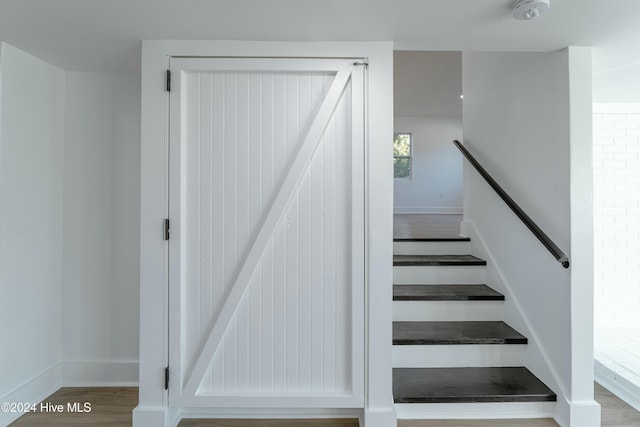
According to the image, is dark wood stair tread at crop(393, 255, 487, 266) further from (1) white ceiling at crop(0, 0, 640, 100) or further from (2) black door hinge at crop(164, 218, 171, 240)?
(2) black door hinge at crop(164, 218, 171, 240)

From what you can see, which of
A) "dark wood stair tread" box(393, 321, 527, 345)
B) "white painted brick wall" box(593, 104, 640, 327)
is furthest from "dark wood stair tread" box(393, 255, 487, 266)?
"white painted brick wall" box(593, 104, 640, 327)

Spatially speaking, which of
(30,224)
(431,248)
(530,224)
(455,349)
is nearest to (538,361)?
(455,349)

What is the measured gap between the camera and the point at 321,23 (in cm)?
172

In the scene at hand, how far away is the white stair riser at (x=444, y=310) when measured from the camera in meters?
2.49

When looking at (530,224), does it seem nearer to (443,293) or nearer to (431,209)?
(443,293)

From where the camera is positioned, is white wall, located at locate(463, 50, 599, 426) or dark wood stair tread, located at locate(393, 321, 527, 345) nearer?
white wall, located at locate(463, 50, 599, 426)

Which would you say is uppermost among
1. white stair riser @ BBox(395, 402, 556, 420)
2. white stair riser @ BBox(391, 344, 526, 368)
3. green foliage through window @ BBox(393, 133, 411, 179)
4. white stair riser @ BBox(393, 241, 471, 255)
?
green foliage through window @ BBox(393, 133, 411, 179)

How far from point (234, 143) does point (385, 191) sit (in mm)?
874

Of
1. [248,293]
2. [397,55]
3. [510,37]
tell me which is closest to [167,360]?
[248,293]

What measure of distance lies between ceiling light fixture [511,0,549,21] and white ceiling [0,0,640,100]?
7 centimetres

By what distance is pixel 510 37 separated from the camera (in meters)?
Result: 1.85

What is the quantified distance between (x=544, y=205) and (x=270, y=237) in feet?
5.52

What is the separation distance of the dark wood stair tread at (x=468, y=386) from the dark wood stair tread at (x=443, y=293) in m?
0.46

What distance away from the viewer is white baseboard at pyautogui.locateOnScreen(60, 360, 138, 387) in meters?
2.39
